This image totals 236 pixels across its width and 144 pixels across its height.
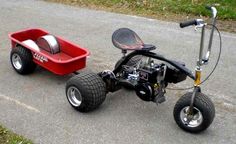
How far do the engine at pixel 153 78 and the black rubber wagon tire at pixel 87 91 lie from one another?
0.41 metres

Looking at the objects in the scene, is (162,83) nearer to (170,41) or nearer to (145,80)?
(145,80)

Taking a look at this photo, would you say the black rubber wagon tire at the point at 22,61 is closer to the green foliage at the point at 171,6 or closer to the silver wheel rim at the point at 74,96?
the silver wheel rim at the point at 74,96

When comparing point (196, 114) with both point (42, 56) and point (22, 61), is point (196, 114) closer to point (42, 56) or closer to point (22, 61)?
point (42, 56)

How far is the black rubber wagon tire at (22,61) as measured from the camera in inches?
227

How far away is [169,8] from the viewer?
966cm

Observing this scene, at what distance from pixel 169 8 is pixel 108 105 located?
501 centimetres

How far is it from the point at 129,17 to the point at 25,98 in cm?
433

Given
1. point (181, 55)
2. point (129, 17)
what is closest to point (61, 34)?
point (129, 17)

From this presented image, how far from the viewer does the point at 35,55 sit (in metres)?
5.71

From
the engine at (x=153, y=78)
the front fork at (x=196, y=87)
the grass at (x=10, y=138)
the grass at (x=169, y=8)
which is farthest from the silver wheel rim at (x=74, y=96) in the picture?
the grass at (x=169, y=8)

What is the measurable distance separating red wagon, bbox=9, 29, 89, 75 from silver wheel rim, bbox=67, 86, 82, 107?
488mm

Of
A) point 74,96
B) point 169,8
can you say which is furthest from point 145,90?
point 169,8

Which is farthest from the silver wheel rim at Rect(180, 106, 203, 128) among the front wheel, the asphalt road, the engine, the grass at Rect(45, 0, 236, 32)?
the grass at Rect(45, 0, 236, 32)

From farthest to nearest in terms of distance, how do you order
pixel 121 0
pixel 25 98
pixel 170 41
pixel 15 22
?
pixel 121 0 < pixel 15 22 < pixel 170 41 < pixel 25 98
